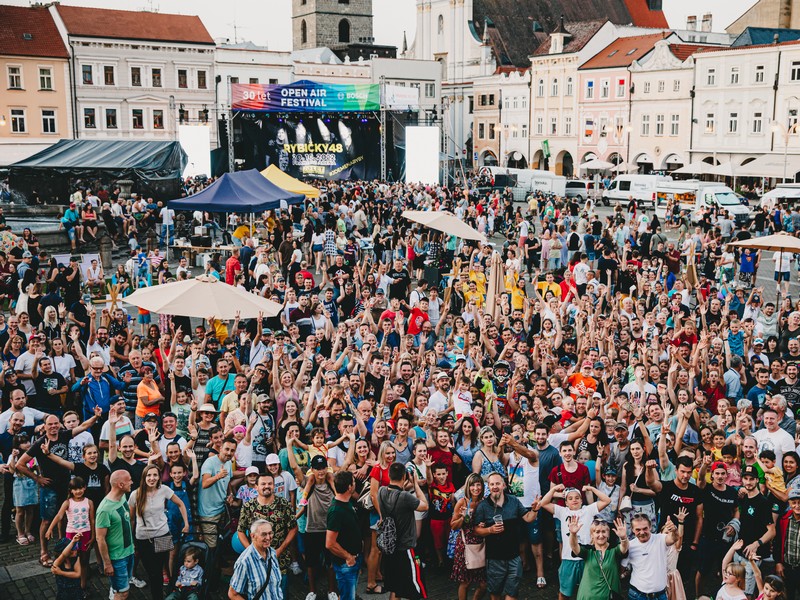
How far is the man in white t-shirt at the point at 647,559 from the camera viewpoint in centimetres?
607

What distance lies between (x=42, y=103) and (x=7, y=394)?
43.3 meters

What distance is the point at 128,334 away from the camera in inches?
438

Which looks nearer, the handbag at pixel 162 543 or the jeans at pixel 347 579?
the jeans at pixel 347 579

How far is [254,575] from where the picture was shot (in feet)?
19.1

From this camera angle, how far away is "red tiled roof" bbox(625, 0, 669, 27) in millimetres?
80812

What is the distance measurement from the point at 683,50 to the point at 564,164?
40.6 feet

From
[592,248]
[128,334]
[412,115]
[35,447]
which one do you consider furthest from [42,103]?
[35,447]

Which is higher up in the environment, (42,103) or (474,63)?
(474,63)

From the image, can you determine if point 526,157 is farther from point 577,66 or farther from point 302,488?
point 302,488

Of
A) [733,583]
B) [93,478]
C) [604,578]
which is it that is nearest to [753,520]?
Answer: [733,583]

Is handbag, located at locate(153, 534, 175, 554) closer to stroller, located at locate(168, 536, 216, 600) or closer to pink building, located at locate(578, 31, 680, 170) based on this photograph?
stroller, located at locate(168, 536, 216, 600)

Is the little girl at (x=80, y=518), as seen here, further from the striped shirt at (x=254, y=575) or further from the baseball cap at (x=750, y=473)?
the baseball cap at (x=750, y=473)

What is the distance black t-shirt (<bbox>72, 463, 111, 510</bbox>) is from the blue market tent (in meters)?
11.8

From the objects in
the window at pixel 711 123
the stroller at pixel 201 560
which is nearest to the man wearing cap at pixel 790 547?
the stroller at pixel 201 560
